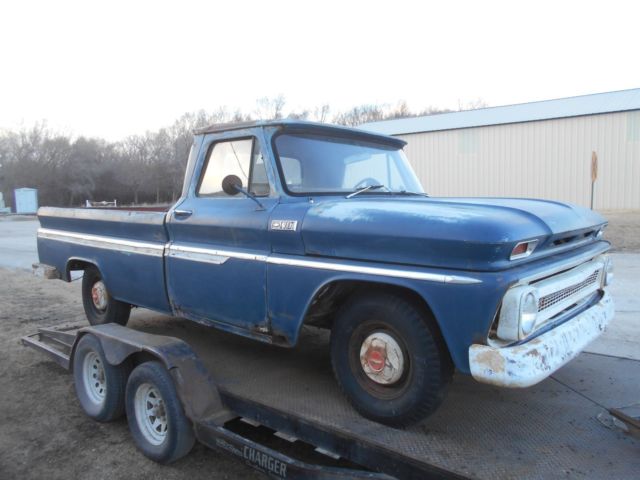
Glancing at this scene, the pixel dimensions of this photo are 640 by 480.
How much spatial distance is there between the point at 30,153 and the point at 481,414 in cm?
6091

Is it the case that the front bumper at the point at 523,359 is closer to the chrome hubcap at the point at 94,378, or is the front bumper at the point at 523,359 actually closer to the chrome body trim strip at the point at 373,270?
the chrome body trim strip at the point at 373,270

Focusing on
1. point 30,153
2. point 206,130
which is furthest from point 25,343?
point 30,153

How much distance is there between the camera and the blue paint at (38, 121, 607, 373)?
2314mm

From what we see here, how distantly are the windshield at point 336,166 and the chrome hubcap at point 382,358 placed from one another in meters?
1.09

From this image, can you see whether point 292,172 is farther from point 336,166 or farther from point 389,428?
point 389,428

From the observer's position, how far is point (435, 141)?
1036 inches

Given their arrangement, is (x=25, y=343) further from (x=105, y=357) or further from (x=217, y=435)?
(x=217, y=435)

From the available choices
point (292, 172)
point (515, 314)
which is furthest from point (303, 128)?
point (515, 314)

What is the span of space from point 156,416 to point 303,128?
6.92 ft

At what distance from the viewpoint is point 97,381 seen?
152 inches

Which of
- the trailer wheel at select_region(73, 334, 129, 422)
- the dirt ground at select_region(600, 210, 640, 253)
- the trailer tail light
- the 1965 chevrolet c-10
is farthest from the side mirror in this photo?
the dirt ground at select_region(600, 210, 640, 253)

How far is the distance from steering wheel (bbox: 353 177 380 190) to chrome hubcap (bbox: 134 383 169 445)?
187 centimetres

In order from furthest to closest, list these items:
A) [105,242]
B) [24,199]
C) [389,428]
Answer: [24,199] < [105,242] < [389,428]

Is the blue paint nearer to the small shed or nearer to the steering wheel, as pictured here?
the steering wheel
